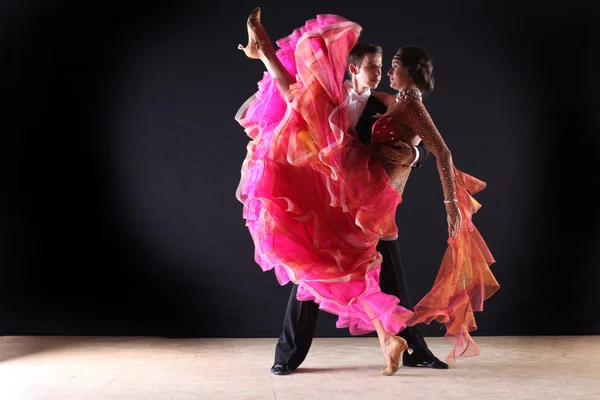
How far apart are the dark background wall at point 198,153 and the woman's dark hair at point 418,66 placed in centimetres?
122

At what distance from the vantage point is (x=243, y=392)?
3025 millimetres

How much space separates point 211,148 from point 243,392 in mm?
1822

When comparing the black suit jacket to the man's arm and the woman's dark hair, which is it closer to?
the man's arm

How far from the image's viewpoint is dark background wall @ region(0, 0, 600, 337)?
4.46m

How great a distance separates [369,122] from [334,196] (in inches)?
17.1

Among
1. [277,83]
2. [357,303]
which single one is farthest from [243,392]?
[277,83]

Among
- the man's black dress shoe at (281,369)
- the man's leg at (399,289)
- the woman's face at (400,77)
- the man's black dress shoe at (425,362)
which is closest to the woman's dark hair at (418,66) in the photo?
the woman's face at (400,77)

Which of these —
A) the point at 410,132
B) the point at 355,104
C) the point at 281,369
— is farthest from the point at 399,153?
the point at 281,369

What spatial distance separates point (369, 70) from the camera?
3.35 m

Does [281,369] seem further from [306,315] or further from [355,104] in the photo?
[355,104]

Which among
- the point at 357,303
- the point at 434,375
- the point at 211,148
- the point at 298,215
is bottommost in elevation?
the point at 434,375

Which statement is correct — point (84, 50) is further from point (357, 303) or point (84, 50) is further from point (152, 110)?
point (357, 303)

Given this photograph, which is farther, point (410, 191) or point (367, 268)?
point (410, 191)

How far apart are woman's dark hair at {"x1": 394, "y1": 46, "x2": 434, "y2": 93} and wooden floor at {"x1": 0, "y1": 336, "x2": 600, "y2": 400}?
1191mm
